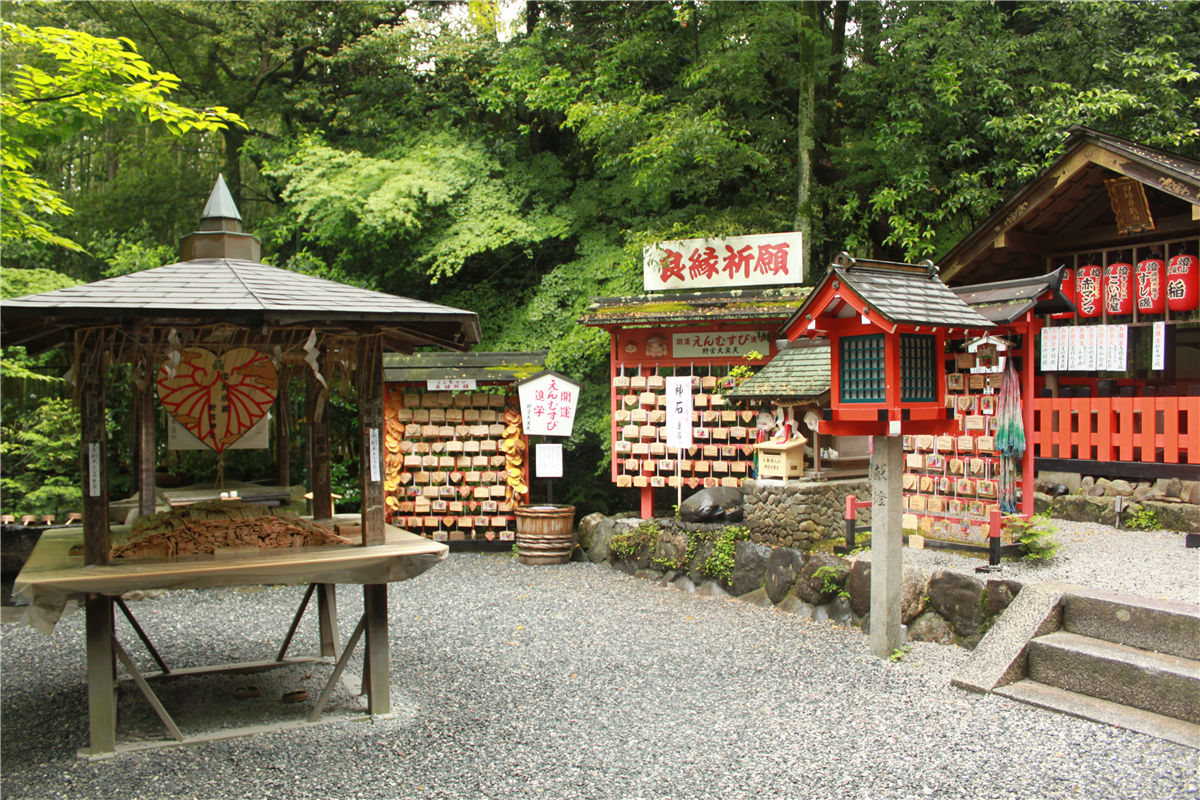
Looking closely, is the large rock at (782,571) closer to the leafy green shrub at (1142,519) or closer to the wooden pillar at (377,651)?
the leafy green shrub at (1142,519)

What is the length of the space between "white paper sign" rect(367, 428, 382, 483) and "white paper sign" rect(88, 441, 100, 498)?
64.5 inches

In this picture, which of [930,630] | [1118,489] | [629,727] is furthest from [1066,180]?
[629,727]

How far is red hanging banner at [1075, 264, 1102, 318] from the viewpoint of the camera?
1005cm

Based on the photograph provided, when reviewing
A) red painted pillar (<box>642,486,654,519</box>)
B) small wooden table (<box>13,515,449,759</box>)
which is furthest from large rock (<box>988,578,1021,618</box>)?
red painted pillar (<box>642,486,654,519</box>)

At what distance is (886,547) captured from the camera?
6.45 m

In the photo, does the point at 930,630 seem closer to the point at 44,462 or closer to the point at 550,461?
the point at 550,461

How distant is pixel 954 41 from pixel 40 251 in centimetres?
1455

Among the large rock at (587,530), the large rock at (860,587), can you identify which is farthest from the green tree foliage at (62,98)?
the large rock at (860,587)

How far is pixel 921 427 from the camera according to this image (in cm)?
652

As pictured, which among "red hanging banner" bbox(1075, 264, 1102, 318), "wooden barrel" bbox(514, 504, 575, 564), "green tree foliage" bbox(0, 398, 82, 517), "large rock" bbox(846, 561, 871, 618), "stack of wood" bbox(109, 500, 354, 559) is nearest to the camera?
"stack of wood" bbox(109, 500, 354, 559)

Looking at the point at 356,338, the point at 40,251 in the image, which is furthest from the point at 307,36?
the point at 356,338

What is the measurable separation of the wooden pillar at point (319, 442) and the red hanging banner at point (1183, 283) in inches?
357

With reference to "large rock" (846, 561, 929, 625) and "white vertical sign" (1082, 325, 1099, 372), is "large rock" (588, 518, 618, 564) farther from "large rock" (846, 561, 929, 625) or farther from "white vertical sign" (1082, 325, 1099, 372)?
"white vertical sign" (1082, 325, 1099, 372)

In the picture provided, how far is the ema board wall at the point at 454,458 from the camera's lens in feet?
39.1
